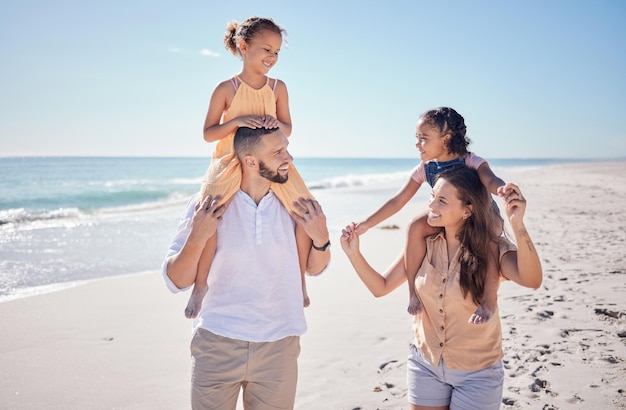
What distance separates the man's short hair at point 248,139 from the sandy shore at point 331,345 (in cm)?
268

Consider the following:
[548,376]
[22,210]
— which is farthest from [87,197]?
[548,376]

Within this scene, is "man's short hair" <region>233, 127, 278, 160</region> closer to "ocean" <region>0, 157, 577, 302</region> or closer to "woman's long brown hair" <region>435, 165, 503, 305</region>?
"woman's long brown hair" <region>435, 165, 503, 305</region>

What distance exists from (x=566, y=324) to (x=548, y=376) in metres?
1.39

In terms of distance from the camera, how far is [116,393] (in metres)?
4.52

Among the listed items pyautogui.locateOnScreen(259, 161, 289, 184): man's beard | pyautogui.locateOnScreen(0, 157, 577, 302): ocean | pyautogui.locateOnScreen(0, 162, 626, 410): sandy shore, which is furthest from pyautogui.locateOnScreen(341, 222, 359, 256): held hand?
pyautogui.locateOnScreen(0, 157, 577, 302): ocean

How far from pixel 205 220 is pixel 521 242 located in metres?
1.54

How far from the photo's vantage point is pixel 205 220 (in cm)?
240

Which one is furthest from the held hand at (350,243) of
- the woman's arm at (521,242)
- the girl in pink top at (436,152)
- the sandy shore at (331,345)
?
the sandy shore at (331,345)

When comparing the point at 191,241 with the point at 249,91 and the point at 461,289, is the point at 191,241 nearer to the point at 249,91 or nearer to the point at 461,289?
the point at 461,289

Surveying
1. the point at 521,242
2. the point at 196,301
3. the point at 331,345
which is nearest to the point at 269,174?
the point at 196,301

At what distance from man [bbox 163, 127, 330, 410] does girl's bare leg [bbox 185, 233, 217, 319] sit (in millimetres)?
30

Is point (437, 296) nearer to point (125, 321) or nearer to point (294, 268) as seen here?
point (294, 268)

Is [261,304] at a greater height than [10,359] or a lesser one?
greater

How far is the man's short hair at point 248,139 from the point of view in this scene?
2.66 meters
